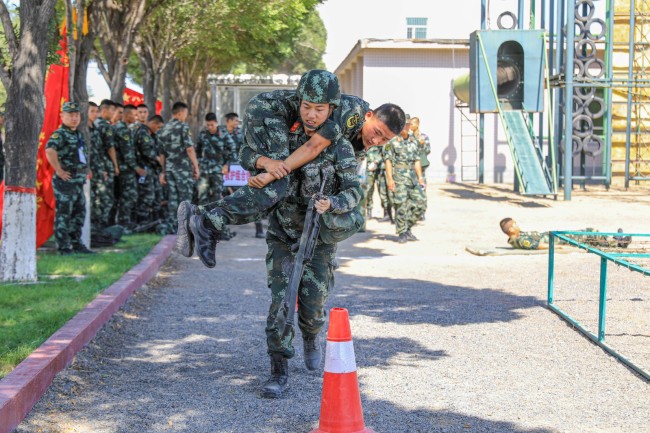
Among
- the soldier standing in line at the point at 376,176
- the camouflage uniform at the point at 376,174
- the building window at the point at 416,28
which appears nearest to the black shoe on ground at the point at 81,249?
the soldier standing in line at the point at 376,176

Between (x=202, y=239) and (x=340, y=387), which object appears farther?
(x=202, y=239)

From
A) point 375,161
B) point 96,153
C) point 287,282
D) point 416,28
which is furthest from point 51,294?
point 416,28

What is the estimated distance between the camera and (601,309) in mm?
Answer: 6945

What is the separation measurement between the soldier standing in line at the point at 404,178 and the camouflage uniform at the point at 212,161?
2707 mm

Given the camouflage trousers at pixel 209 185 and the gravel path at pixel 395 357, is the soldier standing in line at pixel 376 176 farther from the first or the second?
the gravel path at pixel 395 357

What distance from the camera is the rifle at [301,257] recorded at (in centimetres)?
503

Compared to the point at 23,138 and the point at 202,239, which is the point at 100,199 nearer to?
the point at 23,138

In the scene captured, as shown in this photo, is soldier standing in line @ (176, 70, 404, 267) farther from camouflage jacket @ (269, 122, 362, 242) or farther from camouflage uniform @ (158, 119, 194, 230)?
camouflage uniform @ (158, 119, 194, 230)

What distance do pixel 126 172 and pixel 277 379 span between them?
33.0 ft

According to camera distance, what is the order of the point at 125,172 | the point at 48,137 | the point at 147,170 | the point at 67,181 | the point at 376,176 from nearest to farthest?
the point at 67,181 < the point at 48,137 < the point at 125,172 < the point at 147,170 < the point at 376,176

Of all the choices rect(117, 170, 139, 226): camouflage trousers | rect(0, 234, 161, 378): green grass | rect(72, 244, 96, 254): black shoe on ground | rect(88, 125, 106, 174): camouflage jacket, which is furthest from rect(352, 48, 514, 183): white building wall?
rect(72, 244, 96, 254): black shoe on ground

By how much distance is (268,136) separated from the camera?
5.28 metres

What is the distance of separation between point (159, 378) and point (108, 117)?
9.32 m

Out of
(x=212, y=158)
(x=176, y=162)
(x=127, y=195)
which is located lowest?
(x=127, y=195)
